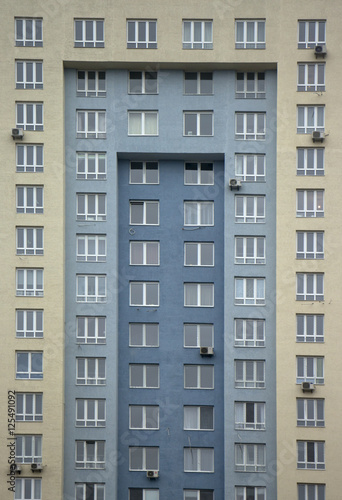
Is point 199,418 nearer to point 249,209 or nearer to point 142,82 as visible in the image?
point 249,209

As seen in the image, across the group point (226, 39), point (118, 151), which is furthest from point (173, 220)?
point (226, 39)

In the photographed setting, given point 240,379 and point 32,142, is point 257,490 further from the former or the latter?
point 32,142

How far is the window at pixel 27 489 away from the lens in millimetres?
29250

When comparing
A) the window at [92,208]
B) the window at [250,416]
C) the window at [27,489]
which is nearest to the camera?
the window at [27,489]

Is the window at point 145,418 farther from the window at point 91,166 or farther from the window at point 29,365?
the window at point 91,166

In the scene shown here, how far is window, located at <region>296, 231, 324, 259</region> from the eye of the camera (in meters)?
29.9

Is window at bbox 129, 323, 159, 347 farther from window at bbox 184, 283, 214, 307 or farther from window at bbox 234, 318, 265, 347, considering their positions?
window at bbox 234, 318, 265, 347

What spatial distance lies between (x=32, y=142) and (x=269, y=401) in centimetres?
1540

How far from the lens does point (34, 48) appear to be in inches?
1180

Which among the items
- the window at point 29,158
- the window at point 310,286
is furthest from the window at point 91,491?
the window at point 29,158

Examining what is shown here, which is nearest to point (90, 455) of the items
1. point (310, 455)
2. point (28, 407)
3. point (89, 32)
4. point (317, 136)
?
point (28, 407)

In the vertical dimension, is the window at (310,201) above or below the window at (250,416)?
above

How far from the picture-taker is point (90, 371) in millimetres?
30156

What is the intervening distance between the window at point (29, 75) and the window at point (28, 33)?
32.4 inches
